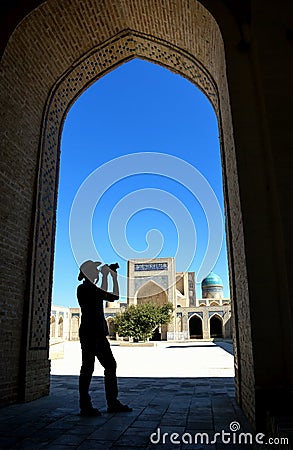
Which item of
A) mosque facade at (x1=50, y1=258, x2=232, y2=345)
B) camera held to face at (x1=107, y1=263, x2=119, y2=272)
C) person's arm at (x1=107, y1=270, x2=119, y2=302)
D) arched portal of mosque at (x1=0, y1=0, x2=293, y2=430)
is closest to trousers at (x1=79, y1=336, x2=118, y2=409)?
person's arm at (x1=107, y1=270, x2=119, y2=302)

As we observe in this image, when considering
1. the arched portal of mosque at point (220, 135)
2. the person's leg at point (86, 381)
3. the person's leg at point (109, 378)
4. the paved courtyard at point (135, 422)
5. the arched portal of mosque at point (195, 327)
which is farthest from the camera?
the arched portal of mosque at point (195, 327)

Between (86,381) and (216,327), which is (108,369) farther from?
(216,327)

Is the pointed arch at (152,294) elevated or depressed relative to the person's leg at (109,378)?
elevated

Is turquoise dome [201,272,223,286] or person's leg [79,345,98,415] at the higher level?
turquoise dome [201,272,223,286]

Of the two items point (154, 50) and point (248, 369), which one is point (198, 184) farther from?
point (248, 369)

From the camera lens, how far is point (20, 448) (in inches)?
89.4

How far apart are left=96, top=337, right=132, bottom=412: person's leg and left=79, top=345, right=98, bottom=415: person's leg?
83 millimetres

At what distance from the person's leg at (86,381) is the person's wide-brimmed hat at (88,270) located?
24.9 inches

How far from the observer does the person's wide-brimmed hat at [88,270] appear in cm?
352

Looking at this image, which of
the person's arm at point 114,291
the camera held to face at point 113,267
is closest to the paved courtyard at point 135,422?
the person's arm at point 114,291

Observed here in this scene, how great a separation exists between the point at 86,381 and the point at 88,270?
0.98 meters

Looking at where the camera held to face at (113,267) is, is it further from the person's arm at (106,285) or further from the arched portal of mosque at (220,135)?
the arched portal of mosque at (220,135)

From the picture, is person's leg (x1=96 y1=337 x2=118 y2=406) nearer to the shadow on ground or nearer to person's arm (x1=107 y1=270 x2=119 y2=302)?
the shadow on ground

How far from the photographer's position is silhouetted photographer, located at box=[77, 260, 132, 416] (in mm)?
3273
